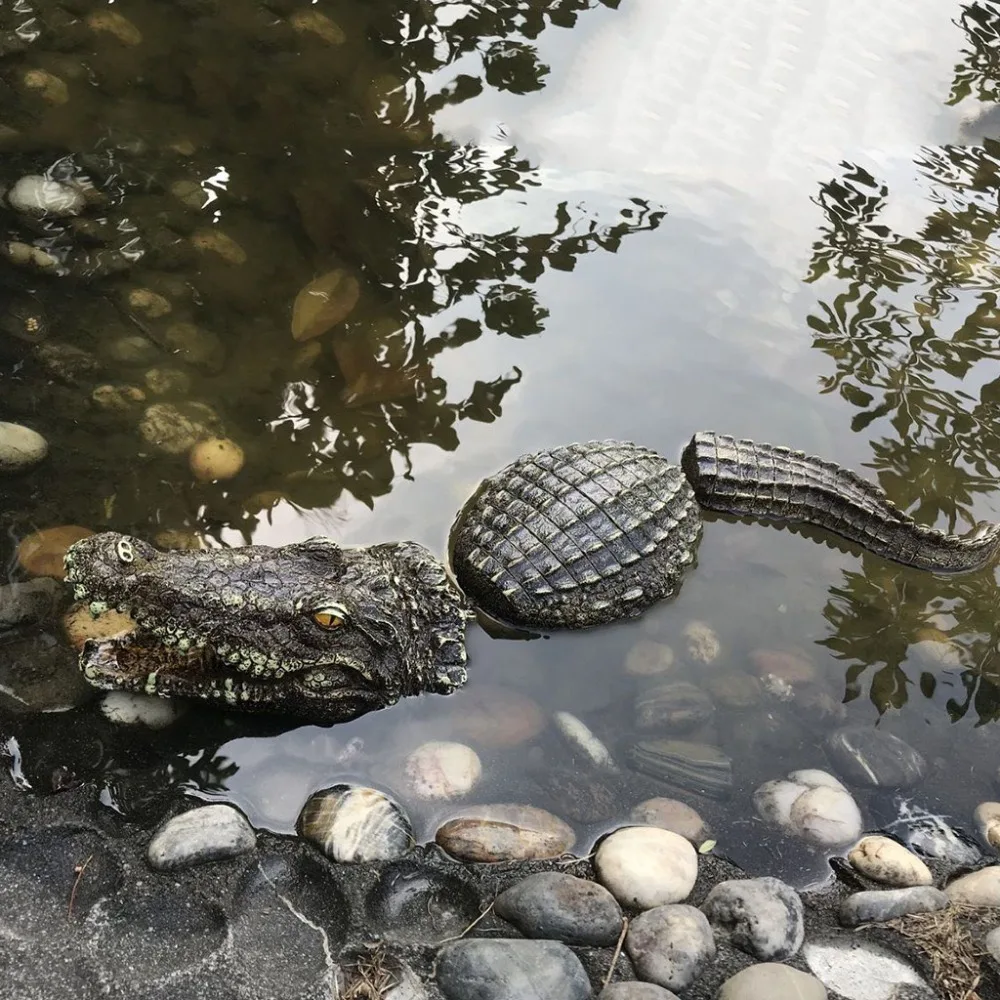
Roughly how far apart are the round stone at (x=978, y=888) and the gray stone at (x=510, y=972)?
5.09ft

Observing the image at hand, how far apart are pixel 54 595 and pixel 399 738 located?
5.36ft

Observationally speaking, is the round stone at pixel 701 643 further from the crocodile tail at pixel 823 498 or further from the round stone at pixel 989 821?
the round stone at pixel 989 821

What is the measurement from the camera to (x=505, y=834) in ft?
10.8

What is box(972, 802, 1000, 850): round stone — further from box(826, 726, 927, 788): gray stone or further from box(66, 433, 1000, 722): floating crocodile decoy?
box(66, 433, 1000, 722): floating crocodile decoy

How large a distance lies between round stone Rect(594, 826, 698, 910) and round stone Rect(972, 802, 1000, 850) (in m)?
1.31

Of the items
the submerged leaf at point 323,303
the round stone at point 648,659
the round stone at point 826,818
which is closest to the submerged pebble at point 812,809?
the round stone at point 826,818

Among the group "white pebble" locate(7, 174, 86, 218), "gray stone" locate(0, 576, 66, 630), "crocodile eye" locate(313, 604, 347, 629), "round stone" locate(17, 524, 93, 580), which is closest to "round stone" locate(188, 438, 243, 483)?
"round stone" locate(17, 524, 93, 580)

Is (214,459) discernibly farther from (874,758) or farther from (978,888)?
(978,888)

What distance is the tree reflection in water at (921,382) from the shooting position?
4.29 metres

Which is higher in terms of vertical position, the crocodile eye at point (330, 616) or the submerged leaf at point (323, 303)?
the submerged leaf at point (323, 303)

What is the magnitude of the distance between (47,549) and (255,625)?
1.25m

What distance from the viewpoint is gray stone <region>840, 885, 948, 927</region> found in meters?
3.13

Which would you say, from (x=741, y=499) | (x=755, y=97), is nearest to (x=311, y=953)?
(x=741, y=499)

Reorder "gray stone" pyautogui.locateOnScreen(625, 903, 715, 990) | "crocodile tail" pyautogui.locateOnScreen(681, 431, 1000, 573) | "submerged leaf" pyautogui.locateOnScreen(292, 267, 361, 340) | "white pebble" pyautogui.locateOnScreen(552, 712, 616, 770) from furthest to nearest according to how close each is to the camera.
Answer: "submerged leaf" pyautogui.locateOnScreen(292, 267, 361, 340), "crocodile tail" pyautogui.locateOnScreen(681, 431, 1000, 573), "white pebble" pyautogui.locateOnScreen(552, 712, 616, 770), "gray stone" pyautogui.locateOnScreen(625, 903, 715, 990)
